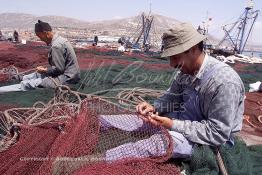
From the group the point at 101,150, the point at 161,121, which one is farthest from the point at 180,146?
the point at 101,150

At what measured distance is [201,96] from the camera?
Result: 9.31ft

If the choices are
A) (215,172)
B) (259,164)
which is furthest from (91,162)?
(259,164)

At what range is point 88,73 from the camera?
7.15m

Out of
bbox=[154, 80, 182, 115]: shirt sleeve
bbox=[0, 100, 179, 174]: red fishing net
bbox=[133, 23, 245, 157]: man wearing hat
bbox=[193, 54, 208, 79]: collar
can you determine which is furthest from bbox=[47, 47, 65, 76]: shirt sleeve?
bbox=[193, 54, 208, 79]: collar

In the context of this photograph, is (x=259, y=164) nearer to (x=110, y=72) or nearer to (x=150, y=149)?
(x=150, y=149)


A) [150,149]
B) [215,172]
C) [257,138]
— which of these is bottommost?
[257,138]

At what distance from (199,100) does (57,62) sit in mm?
3302

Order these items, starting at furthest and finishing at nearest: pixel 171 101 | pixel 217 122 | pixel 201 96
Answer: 1. pixel 171 101
2. pixel 201 96
3. pixel 217 122

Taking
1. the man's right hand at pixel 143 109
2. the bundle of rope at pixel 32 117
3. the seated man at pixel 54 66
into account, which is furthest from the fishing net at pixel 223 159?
the seated man at pixel 54 66

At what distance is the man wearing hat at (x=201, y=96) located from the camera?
2.69 meters

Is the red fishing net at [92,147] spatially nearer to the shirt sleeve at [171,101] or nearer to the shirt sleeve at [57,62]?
the shirt sleeve at [171,101]

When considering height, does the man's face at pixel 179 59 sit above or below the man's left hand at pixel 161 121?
above

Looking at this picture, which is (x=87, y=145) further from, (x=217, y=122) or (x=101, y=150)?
(x=217, y=122)

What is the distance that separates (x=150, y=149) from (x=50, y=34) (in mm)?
3394
